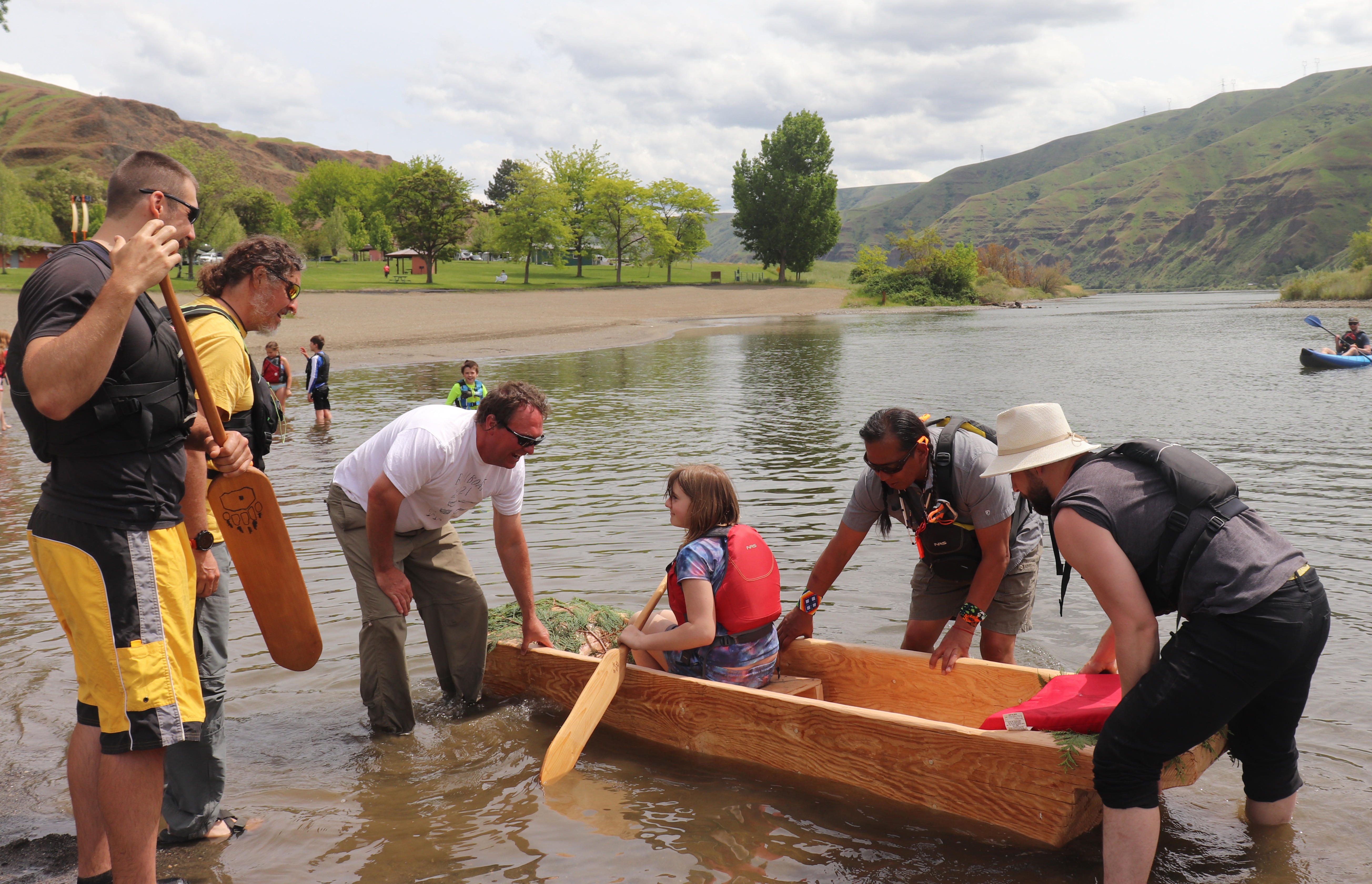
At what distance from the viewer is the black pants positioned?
3021 mm

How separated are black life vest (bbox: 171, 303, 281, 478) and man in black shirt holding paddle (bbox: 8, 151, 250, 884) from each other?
0.68 meters

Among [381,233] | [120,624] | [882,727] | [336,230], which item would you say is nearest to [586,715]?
[882,727]

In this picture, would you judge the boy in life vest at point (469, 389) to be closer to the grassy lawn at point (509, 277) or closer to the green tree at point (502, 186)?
the grassy lawn at point (509, 277)

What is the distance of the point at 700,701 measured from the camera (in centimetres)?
481

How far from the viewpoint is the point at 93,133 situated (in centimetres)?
16750

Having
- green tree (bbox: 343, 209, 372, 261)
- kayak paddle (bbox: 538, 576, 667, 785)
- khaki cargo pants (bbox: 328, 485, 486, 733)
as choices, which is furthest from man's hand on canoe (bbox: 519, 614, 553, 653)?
green tree (bbox: 343, 209, 372, 261)

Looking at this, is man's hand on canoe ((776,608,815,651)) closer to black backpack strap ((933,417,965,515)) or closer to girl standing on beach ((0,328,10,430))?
black backpack strap ((933,417,965,515))

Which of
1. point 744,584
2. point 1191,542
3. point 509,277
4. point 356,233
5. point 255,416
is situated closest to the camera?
point 1191,542

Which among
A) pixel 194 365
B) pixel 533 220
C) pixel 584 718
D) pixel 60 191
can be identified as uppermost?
pixel 60 191

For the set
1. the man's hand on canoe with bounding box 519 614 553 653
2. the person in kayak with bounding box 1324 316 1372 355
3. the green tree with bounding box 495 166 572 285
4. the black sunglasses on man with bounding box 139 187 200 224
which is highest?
the green tree with bounding box 495 166 572 285

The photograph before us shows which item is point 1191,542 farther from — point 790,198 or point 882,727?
point 790,198

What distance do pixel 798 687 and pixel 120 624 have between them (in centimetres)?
339

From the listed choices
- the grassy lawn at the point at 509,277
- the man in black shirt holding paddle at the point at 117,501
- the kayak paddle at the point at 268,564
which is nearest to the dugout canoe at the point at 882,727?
the kayak paddle at the point at 268,564

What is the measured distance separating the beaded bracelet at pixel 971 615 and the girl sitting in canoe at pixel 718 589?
1034 mm
